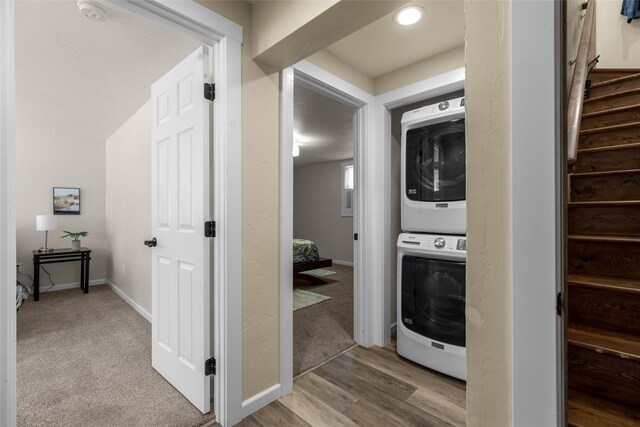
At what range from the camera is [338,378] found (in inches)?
81.0

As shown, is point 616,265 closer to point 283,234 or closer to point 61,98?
point 283,234

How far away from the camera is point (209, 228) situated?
1.62 meters

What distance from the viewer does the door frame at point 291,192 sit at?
6.06 feet

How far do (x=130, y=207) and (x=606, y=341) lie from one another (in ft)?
14.0

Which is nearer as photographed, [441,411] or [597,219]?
[597,219]

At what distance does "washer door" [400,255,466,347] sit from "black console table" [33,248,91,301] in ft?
14.5

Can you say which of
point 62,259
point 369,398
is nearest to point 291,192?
point 369,398

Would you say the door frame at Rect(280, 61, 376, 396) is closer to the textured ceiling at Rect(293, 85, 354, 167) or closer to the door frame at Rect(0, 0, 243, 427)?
the door frame at Rect(0, 0, 243, 427)

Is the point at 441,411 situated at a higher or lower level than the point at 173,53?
lower

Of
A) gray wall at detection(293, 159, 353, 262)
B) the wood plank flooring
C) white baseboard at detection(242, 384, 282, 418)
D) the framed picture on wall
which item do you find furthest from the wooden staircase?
the framed picture on wall

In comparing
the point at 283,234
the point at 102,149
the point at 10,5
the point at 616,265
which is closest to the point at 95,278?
the point at 102,149

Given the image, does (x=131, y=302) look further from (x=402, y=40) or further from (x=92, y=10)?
(x=402, y=40)

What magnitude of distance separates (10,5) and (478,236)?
5.45ft

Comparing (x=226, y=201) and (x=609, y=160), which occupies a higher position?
(x=609, y=160)
